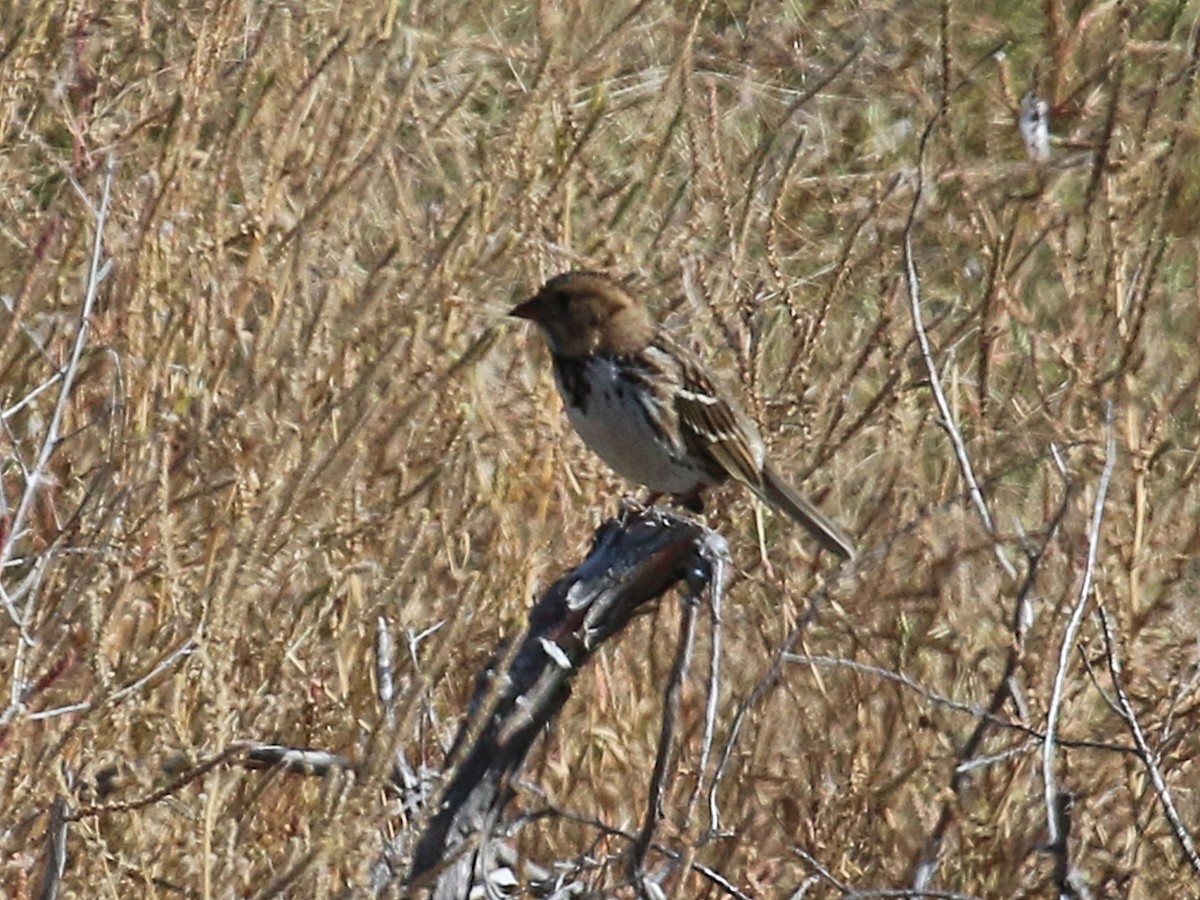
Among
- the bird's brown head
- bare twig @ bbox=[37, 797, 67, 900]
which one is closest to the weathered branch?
bare twig @ bbox=[37, 797, 67, 900]

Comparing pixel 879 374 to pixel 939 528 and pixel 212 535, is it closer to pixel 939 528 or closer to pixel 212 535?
pixel 939 528

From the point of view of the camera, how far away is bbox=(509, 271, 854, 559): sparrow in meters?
4.13

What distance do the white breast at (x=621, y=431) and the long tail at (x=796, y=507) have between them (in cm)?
15

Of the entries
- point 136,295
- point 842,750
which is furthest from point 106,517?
point 842,750

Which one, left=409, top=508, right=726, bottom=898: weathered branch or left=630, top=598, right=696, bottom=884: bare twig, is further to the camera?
left=409, top=508, right=726, bottom=898: weathered branch

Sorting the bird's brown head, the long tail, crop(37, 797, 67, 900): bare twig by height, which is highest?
the bird's brown head

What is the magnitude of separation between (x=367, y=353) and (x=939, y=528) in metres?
1.18

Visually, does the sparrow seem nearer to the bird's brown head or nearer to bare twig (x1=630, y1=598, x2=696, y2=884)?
the bird's brown head

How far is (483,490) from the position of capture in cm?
414

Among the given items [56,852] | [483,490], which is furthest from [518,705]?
[483,490]

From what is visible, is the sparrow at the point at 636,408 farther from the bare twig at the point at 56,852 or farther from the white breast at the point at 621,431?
the bare twig at the point at 56,852

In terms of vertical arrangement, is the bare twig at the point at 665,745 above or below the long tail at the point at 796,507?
above

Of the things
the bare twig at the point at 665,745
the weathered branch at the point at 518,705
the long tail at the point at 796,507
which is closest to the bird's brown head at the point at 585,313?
the long tail at the point at 796,507

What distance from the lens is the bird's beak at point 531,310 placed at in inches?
165
